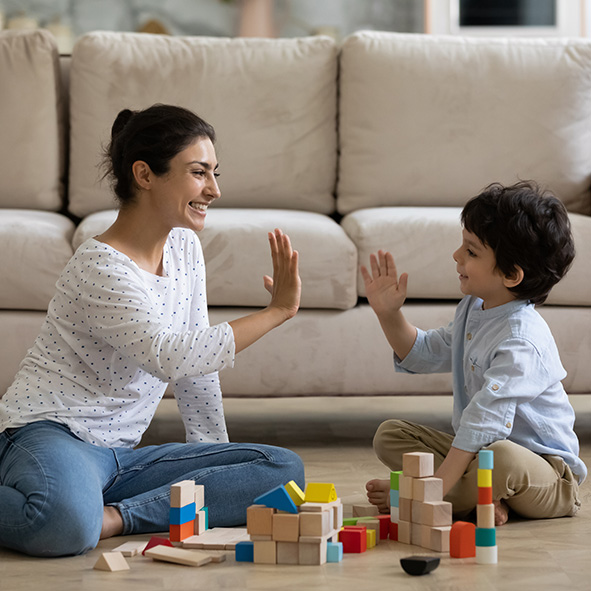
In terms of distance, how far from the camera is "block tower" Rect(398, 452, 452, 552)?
1307mm

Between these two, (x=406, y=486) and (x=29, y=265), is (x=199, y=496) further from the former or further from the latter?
(x=29, y=265)

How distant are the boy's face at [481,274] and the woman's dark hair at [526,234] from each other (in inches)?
0.5

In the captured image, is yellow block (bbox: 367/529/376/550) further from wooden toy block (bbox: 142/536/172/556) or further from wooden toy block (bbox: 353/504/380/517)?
wooden toy block (bbox: 142/536/172/556)

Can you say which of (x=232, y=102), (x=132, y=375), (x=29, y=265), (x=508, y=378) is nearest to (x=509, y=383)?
(x=508, y=378)

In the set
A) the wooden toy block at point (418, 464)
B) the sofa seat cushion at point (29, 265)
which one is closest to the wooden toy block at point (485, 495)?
the wooden toy block at point (418, 464)

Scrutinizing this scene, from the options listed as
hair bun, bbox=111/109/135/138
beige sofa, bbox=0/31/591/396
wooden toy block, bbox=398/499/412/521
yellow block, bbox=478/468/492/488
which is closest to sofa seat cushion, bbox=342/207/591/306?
beige sofa, bbox=0/31/591/396

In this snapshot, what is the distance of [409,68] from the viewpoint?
250 cm

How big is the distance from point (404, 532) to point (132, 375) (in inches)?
20.1

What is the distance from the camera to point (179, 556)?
1271 mm

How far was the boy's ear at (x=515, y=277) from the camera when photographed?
1.56m

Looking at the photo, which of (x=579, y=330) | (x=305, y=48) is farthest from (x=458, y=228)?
(x=305, y=48)

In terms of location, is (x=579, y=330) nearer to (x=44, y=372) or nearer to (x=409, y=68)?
(x=409, y=68)

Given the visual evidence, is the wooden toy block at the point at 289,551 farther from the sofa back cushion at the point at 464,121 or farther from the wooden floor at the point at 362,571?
the sofa back cushion at the point at 464,121

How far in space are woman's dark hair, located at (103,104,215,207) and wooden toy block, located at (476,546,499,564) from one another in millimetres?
786
